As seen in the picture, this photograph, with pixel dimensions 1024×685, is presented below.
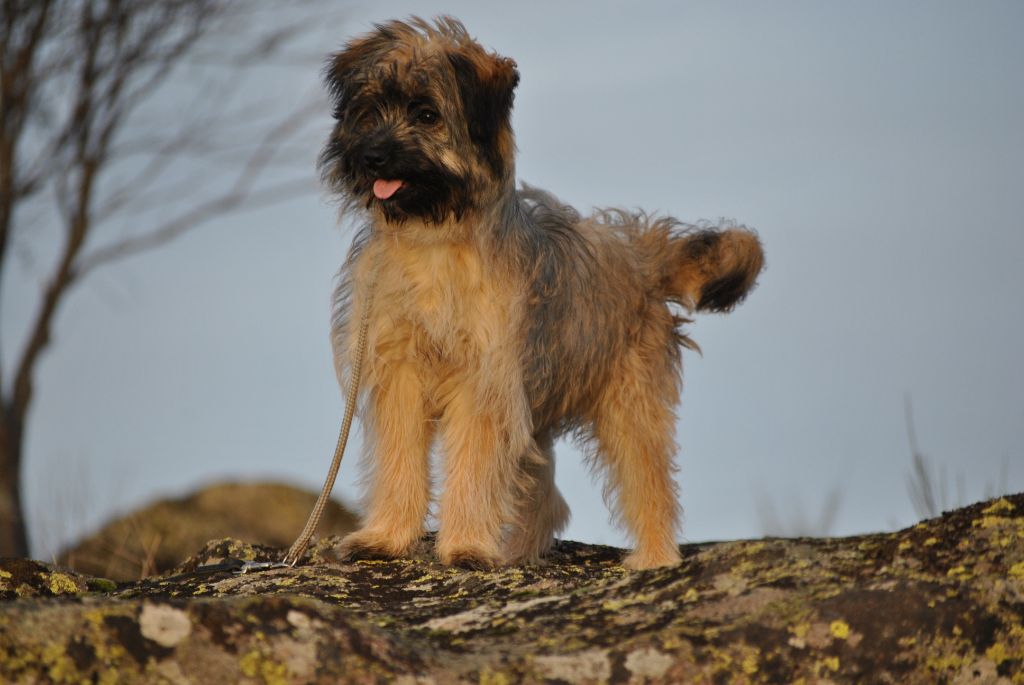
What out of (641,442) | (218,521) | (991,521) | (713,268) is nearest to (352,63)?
(713,268)

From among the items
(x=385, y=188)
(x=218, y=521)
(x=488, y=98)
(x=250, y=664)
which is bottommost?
(x=250, y=664)

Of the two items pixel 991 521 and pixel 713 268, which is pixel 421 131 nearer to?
pixel 713 268

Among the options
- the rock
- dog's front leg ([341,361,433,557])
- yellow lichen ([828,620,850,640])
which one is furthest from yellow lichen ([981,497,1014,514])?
the rock

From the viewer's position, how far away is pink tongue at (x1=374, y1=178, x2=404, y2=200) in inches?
221

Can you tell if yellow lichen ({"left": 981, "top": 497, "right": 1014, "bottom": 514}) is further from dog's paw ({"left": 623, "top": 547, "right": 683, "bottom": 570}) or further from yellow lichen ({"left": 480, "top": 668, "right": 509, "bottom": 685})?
dog's paw ({"left": 623, "top": 547, "right": 683, "bottom": 570})

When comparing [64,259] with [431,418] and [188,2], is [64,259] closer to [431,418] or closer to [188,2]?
[188,2]

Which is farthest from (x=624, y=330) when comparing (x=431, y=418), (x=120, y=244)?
(x=120, y=244)

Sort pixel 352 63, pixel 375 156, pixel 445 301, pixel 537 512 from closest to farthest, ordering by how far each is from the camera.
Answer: pixel 375 156, pixel 445 301, pixel 352 63, pixel 537 512

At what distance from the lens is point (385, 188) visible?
561cm

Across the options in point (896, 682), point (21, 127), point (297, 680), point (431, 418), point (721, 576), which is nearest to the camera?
point (297, 680)

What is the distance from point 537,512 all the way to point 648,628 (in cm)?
351

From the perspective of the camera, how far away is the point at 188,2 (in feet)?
49.3

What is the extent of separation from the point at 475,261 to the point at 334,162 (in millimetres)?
782

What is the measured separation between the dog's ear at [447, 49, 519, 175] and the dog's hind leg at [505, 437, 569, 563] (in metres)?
1.45
